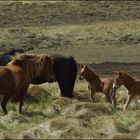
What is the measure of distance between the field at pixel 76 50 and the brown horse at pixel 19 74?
1.43ft

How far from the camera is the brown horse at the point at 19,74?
49.0 ft

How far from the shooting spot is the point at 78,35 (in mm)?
34469

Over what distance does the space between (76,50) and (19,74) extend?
16.4 metres

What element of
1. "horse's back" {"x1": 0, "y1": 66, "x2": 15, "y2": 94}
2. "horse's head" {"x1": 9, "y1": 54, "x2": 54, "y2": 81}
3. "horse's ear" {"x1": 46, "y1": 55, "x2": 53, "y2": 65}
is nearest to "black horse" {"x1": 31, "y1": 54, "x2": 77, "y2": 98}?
"horse's head" {"x1": 9, "y1": 54, "x2": 54, "y2": 81}

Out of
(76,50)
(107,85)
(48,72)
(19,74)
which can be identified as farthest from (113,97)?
(76,50)

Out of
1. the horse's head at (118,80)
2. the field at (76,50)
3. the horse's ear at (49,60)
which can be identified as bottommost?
the field at (76,50)

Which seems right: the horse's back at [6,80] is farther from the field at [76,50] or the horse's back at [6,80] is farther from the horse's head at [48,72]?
the horse's head at [48,72]

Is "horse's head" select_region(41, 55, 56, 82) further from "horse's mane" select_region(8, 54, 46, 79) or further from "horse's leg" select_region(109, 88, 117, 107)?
"horse's leg" select_region(109, 88, 117, 107)

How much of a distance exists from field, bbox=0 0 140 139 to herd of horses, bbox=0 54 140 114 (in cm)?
34

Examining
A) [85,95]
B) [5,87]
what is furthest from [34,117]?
[85,95]

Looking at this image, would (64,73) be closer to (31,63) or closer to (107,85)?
(107,85)

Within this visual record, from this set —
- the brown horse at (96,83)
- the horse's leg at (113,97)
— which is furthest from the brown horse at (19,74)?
the horse's leg at (113,97)

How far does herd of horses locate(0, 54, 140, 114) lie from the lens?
1500cm

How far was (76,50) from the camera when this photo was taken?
31.5 metres
